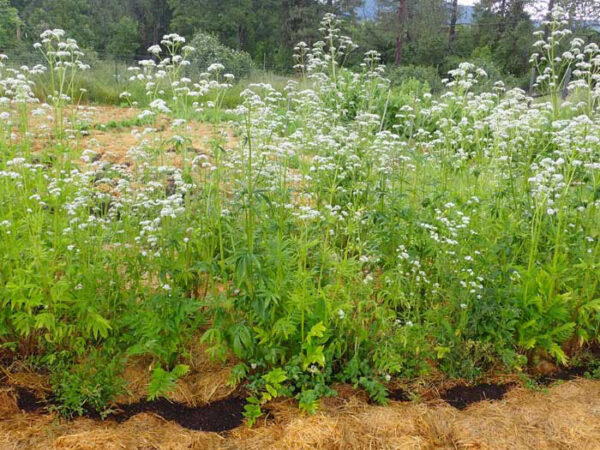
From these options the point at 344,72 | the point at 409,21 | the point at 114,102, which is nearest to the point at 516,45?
the point at 409,21

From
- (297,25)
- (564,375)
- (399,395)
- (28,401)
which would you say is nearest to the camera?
(28,401)

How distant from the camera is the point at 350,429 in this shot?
10.1 feet

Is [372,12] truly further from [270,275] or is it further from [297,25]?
[270,275]

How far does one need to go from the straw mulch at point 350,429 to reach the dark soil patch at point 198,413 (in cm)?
7

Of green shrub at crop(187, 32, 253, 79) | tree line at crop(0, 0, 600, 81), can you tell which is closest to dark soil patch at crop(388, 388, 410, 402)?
green shrub at crop(187, 32, 253, 79)

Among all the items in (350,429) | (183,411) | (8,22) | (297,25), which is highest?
(297,25)

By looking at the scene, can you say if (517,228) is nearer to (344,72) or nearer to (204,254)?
(204,254)

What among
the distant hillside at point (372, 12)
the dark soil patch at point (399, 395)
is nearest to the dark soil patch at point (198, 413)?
the dark soil patch at point (399, 395)

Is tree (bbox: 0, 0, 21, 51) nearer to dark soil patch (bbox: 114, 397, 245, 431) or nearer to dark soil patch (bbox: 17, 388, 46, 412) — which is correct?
dark soil patch (bbox: 17, 388, 46, 412)

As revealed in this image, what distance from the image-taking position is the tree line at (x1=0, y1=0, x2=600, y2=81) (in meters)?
32.4

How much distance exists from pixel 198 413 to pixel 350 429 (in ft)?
3.29

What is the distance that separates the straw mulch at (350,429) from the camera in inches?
116

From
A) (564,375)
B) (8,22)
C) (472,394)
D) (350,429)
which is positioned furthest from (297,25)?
(350,429)

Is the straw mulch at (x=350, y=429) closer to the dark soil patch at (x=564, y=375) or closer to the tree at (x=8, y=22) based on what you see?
the dark soil patch at (x=564, y=375)
